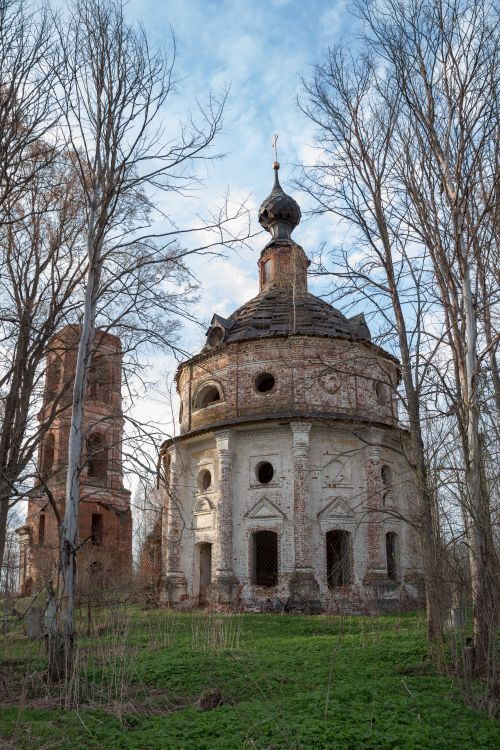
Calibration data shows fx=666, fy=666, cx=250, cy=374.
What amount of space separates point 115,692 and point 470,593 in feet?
14.9

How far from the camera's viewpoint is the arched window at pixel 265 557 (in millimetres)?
20188

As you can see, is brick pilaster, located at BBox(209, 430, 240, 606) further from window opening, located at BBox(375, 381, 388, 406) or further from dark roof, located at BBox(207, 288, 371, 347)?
window opening, located at BBox(375, 381, 388, 406)

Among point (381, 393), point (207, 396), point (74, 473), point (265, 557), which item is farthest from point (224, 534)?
point (74, 473)

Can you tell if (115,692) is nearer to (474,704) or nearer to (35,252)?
(474,704)

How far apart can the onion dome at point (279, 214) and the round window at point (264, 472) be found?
10553 millimetres

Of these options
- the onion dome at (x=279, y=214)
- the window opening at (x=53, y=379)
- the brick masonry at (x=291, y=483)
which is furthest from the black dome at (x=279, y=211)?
the window opening at (x=53, y=379)

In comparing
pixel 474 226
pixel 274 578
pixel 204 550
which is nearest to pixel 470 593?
pixel 474 226

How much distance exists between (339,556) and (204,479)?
4972 millimetres

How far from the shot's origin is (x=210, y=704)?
7141 millimetres

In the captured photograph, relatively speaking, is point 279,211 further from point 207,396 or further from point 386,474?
point 386,474

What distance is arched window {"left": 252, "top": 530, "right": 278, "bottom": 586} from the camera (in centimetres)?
2019

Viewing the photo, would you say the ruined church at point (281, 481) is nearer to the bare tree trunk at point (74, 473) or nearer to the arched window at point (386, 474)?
the arched window at point (386, 474)

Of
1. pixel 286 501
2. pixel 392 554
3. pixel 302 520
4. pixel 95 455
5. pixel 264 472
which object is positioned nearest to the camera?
pixel 95 455

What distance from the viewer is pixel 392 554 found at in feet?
68.2
